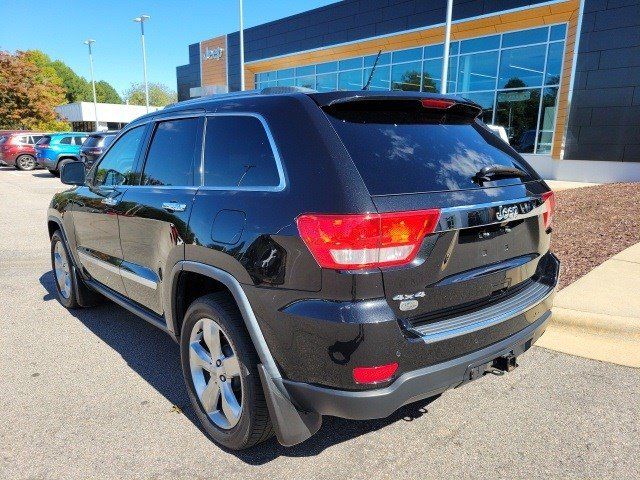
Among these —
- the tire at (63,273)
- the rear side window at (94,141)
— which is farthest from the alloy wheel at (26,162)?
the tire at (63,273)

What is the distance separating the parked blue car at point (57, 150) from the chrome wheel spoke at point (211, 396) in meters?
19.9

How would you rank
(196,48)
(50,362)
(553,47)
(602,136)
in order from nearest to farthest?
(50,362)
(602,136)
(553,47)
(196,48)

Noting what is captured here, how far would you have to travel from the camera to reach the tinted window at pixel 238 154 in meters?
2.40

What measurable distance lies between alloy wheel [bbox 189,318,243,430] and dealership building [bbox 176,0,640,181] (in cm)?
979

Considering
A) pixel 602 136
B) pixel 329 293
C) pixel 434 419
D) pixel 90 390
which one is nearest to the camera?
pixel 329 293

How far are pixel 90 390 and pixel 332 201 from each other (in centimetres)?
237

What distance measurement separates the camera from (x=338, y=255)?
1.99m

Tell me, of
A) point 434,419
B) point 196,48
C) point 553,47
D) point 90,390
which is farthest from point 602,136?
point 196,48

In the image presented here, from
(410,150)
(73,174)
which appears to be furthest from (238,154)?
(73,174)

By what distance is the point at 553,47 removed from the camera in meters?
16.8

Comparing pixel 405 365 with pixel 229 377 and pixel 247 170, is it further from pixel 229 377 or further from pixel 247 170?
pixel 247 170

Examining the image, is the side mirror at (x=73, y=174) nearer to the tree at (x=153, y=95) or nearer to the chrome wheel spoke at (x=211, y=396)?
the chrome wheel spoke at (x=211, y=396)

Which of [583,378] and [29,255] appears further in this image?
[29,255]

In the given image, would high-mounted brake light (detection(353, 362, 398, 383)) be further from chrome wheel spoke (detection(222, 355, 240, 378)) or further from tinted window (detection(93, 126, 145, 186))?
tinted window (detection(93, 126, 145, 186))
